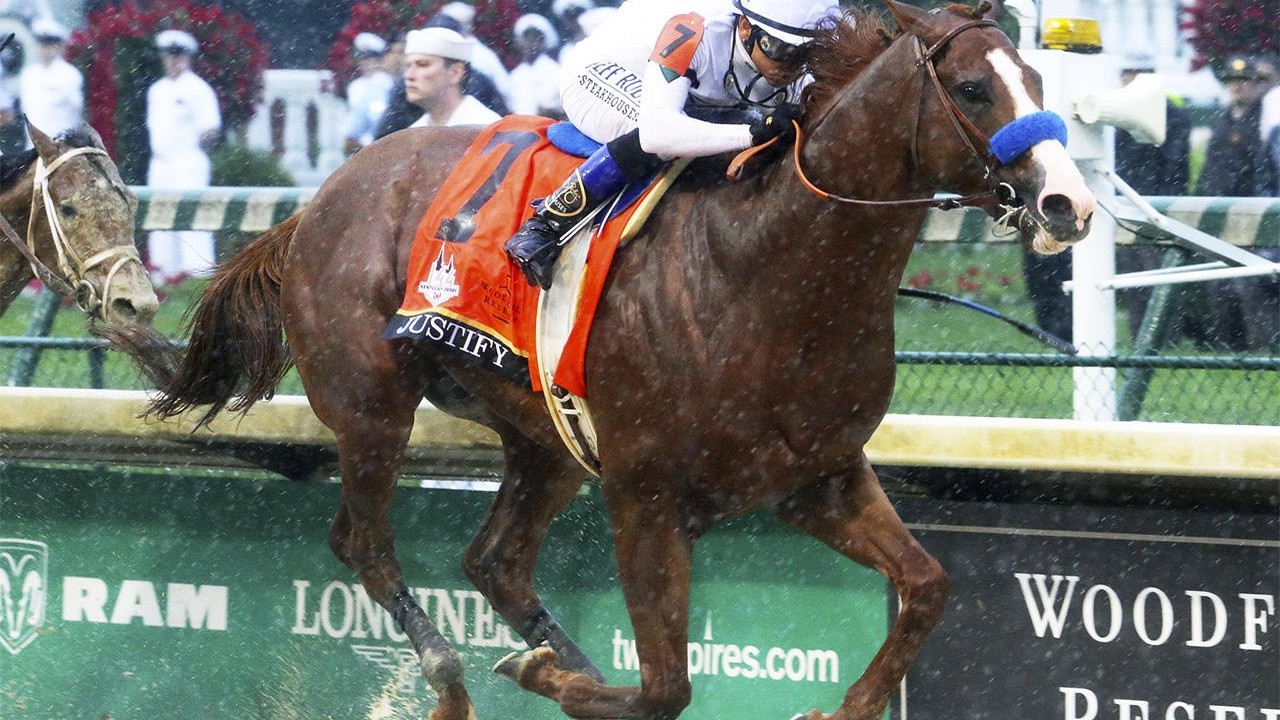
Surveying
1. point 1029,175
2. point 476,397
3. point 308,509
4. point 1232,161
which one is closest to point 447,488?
point 308,509

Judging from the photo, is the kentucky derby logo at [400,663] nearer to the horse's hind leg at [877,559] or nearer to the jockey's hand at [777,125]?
the horse's hind leg at [877,559]

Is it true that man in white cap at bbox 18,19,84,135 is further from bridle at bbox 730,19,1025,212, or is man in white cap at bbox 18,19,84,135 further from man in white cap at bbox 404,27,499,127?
bridle at bbox 730,19,1025,212

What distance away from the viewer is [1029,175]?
10.9 feet

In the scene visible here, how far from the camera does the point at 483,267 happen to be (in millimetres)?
4273

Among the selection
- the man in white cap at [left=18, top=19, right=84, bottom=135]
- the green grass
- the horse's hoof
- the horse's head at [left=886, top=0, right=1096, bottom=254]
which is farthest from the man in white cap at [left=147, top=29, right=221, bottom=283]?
the horse's head at [left=886, top=0, right=1096, bottom=254]

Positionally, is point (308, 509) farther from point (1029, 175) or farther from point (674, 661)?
point (1029, 175)

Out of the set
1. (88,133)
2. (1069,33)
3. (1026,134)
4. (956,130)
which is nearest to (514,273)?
(956,130)

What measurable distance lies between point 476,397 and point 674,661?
38.6 inches

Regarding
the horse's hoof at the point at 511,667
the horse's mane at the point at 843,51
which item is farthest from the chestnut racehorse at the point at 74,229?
the horse's mane at the point at 843,51

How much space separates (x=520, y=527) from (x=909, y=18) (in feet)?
6.25

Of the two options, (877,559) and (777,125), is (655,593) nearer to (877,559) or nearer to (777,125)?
(877,559)

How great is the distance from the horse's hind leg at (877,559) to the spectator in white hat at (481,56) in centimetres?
376

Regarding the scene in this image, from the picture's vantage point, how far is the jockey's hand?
384cm

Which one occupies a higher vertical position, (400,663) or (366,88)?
(366,88)
